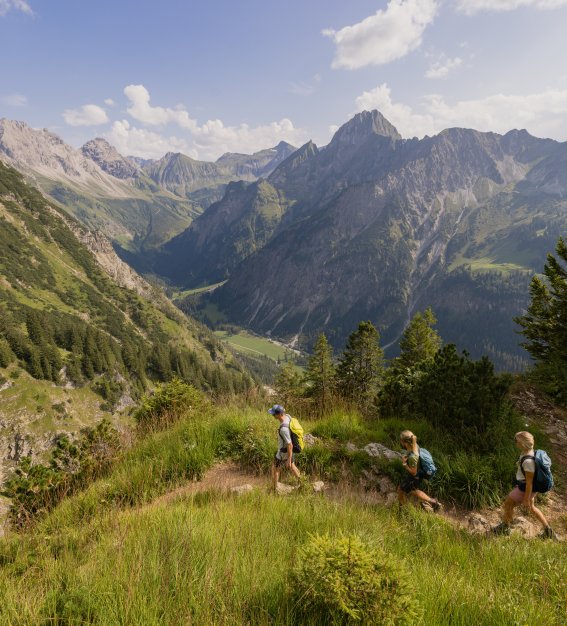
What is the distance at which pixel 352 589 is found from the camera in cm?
304

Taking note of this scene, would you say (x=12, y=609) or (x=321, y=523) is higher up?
(x=12, y=609)

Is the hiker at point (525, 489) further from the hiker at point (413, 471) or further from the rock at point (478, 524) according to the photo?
the hiker at point (413, 471)

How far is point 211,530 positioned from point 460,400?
27.2 ft

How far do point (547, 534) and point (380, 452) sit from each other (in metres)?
3.69

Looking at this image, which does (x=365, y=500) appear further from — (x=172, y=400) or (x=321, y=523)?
(x=172, y=400)

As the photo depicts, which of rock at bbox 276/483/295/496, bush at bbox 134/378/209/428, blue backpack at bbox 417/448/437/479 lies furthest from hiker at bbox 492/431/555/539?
bush at bbox 134/378/209/428

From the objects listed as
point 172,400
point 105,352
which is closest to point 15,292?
point 105,352

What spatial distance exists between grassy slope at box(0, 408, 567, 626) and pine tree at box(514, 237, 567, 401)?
9904 millimetres

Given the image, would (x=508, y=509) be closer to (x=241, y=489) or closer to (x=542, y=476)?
(x=542, y=476)

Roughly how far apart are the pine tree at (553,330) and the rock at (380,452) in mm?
8160

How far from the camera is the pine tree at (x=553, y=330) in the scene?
13.8 m

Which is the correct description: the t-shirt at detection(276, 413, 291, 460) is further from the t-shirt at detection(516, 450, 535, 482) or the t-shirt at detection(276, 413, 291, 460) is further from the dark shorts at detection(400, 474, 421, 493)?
the t-shirt at detection(516, 450, 535, 482)

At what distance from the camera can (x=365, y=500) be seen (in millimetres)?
7047

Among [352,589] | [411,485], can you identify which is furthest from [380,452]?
[352,589]
